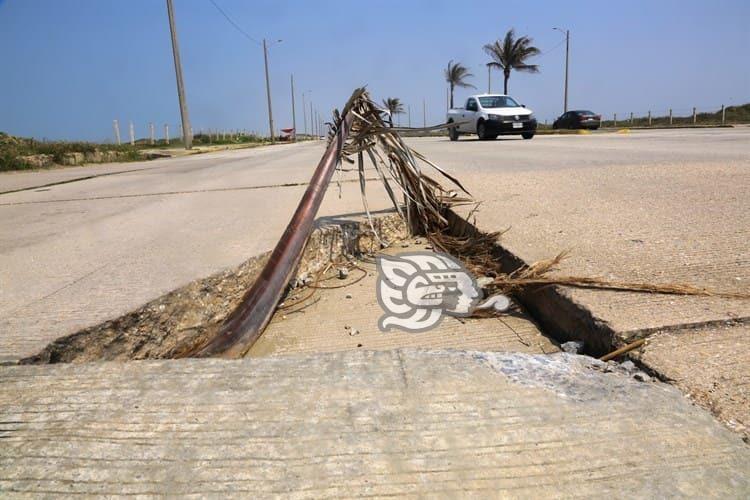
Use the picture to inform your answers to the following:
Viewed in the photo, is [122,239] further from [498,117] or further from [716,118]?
[716,118]

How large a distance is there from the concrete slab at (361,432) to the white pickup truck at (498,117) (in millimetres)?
15441

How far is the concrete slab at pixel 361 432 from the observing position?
35.9 inches

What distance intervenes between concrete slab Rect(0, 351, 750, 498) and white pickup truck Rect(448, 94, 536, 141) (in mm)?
15441

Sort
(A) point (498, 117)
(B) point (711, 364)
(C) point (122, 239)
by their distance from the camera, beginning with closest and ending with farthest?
(B) point (711, 364), (C) point (122, 239), (A) point (498, 117)

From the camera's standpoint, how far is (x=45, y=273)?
2.30 meters

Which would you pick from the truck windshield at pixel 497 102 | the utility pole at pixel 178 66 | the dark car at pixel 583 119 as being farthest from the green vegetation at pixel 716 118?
the utility pole at pixel 178 66

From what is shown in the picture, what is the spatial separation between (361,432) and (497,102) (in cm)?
1761

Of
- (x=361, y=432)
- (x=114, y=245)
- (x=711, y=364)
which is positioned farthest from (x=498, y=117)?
(x=361, y=432)

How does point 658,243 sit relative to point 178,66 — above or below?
below

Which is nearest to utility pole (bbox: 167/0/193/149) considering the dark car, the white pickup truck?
the white pickup truck

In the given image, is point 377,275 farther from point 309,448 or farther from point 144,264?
point 309,448

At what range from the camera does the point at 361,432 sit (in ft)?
3.43

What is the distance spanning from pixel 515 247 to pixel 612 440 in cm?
156

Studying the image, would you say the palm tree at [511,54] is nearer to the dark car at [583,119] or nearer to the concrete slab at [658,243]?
the dark car at [583,119]
